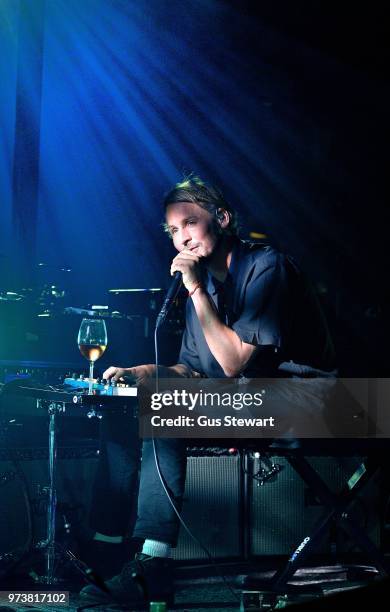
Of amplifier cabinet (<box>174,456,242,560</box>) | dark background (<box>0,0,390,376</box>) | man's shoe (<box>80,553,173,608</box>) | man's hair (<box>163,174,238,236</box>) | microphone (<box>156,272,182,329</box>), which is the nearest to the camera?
man's shoe (<box>80,553,173,608</box>)

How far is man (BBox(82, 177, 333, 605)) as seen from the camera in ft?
6.81

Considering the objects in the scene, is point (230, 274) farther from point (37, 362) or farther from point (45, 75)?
point (45, 75)

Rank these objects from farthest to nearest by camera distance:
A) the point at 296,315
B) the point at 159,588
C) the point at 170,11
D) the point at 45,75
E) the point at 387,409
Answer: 1. the point at 45,75
2. the point at 170,11
3. the point at 387,409
4. the point at 296,315
5. the point at 159,588

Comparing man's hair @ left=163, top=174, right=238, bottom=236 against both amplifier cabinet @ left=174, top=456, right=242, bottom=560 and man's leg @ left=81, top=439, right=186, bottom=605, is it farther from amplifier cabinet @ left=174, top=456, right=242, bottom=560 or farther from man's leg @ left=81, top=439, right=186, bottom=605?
amplifier cabinet @ left=174, top=456, right=242, bottom=560

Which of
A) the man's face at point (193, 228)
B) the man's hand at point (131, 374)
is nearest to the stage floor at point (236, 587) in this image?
the man's hand at point (131, 374)

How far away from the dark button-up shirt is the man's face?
0.11 meters

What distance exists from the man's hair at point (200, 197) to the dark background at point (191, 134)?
2.23 m

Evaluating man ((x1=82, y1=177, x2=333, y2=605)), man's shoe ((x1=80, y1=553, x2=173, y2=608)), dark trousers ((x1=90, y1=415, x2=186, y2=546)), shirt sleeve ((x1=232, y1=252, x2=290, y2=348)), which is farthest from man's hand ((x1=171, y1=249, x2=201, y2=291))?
man's shoe ((x1=80, y1=553, x2=173, y2=608))

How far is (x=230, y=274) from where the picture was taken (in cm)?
247

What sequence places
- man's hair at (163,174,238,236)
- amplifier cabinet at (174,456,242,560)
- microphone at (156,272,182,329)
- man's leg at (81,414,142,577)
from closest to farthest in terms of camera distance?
microphone at (156,272,182,329)
man's leg at (81,414,142,577)
man's hair at (163,174,238,236)
amplifier cabinet at (174,456,242,560)

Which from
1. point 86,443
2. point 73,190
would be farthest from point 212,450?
point 73,190

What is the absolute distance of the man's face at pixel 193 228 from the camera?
2.52 meters

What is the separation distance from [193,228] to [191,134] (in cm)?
441

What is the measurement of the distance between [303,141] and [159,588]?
5.63 metres
